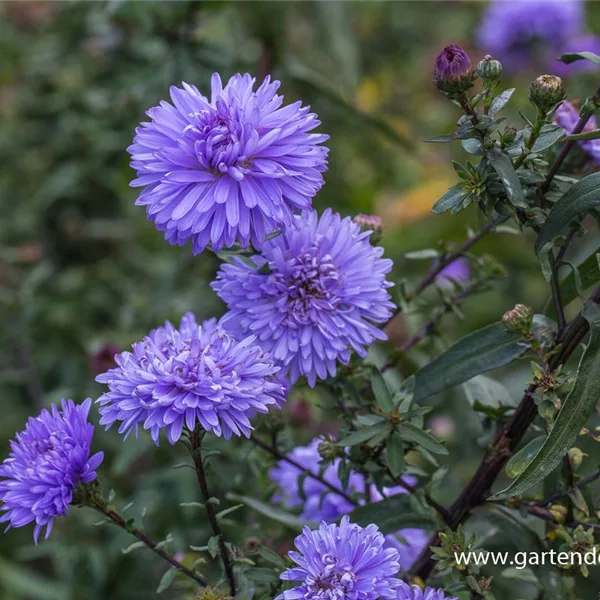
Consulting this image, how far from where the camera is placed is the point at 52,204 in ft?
5.77

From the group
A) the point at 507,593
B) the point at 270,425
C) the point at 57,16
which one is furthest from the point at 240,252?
the point at 57,16

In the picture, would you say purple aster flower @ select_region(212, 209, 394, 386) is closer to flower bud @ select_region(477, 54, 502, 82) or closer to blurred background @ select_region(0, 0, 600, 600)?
flower bud @ select_region(477, 54, 502, 82)

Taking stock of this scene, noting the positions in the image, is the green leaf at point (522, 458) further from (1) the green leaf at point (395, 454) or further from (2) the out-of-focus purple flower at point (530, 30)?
(2) the out-of-focus purple flower at point (530, 30)

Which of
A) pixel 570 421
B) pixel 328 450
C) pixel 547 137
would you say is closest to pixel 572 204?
pixel 547 137

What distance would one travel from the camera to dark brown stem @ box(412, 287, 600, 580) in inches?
26.5

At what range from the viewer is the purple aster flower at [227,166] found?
62 cm

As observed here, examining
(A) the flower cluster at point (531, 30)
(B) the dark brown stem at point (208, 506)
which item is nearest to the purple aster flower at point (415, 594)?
(B) the dark brown stem at point (208, 506)

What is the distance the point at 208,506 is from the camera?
0.66 m

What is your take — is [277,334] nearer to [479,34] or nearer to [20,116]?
[20,116]

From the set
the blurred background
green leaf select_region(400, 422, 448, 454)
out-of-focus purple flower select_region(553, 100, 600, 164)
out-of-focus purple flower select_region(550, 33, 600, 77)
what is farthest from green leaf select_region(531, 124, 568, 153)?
out-of-focus purple flower select_region(550, 33, 600, 77)

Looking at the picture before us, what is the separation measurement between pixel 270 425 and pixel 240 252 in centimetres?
18

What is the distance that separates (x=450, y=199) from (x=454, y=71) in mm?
90

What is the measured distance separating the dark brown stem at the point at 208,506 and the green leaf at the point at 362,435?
11 centimetres

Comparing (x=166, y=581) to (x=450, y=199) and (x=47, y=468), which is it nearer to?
(x=47, y=468)
